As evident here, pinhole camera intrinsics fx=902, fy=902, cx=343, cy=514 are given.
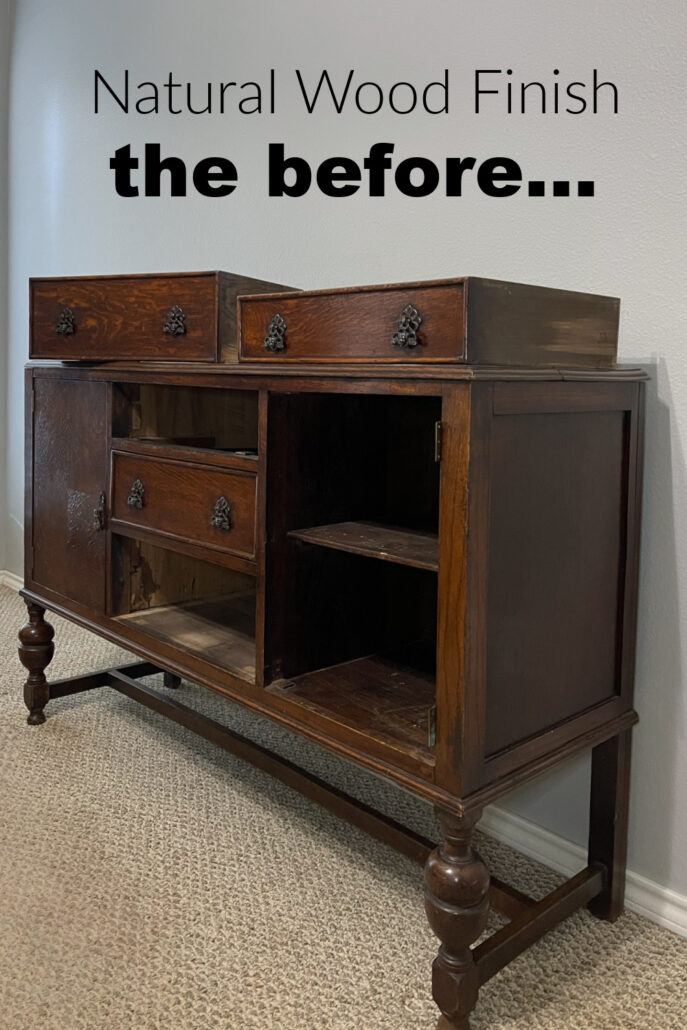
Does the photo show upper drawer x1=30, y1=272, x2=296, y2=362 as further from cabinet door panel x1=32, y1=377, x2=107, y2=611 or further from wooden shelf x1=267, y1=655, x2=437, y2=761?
wooden shelf x1=267, y1=655, x2=437, y2=761

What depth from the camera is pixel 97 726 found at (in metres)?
2.25

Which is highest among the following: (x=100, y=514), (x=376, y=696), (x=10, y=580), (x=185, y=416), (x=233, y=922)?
(x=185, y=416)

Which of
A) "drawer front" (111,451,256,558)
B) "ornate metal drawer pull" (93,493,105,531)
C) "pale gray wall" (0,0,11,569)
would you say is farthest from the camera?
"pale gray wall" (0,0,11,569)

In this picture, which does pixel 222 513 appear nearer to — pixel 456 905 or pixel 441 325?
pixel 441 325

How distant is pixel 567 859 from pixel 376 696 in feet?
1.70

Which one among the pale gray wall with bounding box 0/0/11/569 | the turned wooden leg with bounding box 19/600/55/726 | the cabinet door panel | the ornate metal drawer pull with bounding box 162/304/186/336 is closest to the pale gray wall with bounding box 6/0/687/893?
the ornate metal drawer pull with bounding box 162/304/186/336

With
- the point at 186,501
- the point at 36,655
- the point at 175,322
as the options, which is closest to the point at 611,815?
the point at 186,501

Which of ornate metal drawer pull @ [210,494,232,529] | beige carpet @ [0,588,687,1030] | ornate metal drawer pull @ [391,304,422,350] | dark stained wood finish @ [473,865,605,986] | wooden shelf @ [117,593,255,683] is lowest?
beige carpet @ [0,588,687,1030]

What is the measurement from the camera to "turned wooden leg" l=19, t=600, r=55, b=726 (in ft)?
7.22

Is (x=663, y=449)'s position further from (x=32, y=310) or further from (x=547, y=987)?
(x=32, y=310)

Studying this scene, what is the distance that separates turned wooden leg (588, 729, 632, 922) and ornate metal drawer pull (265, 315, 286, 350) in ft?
2.68

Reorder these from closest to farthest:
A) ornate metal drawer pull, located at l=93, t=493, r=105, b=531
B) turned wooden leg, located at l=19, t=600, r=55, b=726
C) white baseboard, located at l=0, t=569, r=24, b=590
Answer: ornate metal drawer pull, located at l=93, t=493, r=105, b=531, turned wooden leg, located at l=19, t=600, r=55, b=726, white baseboard, located at l=0, t=569, r=24, b=590

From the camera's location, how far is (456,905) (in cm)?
117

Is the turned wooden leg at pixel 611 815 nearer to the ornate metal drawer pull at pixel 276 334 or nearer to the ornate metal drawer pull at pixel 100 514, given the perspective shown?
the ornate metal drawer pull at pixel 276 334
